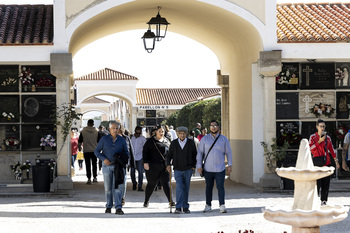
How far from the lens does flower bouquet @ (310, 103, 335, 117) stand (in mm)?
18891

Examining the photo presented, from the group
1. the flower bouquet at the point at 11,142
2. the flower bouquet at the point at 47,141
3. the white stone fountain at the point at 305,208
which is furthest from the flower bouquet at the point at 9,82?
the white stone fountain at the point at 305,208

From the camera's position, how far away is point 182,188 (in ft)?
43.8

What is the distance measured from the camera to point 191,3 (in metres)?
18.2

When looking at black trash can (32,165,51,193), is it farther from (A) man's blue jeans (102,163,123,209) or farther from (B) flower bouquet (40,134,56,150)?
(A) man's blue jeans (102,163,123,209)

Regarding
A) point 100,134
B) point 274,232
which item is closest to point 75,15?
point 100,134

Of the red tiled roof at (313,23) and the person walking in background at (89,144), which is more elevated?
the red tiled roof at (313,23)

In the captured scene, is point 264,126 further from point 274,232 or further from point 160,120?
point 160,120

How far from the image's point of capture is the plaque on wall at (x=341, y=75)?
1911 cm

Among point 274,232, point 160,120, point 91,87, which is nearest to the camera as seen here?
point 274,232

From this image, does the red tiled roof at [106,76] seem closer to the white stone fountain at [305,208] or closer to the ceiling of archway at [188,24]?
the ceiling of archway at [188,24]

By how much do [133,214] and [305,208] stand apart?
261 inches

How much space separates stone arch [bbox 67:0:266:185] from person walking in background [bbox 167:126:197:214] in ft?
16.7

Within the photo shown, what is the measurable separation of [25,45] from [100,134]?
13.7ft

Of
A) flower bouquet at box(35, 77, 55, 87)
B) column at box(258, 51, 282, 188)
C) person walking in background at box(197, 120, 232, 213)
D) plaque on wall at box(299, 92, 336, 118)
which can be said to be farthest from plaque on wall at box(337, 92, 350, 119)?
flower bouquet at box(35, 77, 55, 87)
